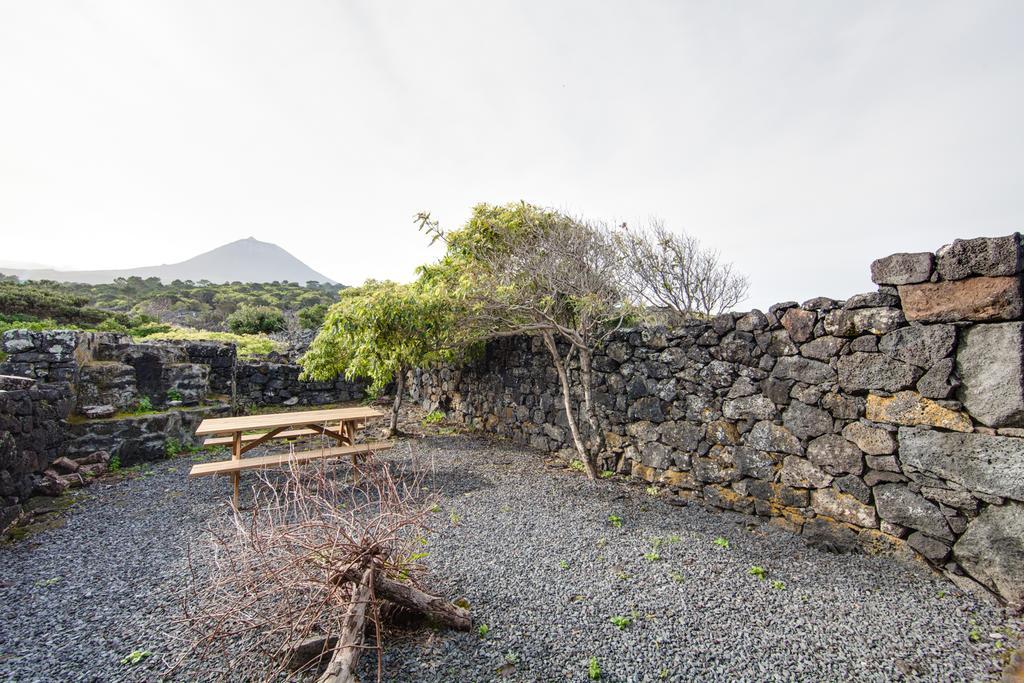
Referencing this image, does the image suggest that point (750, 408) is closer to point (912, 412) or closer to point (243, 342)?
point (912, 412)

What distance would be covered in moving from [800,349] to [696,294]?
873 cm

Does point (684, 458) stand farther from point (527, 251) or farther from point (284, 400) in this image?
point (284, 400)

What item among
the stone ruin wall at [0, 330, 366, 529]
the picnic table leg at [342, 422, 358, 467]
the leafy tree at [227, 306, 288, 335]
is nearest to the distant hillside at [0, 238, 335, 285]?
the leafy tree at [227, 306, 288, 335]

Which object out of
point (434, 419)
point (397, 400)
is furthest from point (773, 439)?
point (434, 419)

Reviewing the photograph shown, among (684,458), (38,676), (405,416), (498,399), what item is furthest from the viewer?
(405,416)

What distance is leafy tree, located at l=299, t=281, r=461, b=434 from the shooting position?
6.11 meters

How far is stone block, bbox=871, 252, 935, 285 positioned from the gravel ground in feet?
7.01

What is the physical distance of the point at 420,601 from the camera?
253 cm

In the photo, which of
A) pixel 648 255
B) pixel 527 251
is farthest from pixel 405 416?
pixel 648 255

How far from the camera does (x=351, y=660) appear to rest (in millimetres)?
2094

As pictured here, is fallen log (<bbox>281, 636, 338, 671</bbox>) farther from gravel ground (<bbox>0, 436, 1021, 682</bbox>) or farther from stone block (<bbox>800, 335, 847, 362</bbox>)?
stone block (<bbox>800, 335, 847, 362</bbox>)

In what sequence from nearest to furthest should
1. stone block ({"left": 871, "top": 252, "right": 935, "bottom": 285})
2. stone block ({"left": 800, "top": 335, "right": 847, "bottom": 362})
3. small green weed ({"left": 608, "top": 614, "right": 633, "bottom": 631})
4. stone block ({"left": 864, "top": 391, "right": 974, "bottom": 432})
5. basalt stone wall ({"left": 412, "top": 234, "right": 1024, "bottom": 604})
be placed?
1. small green weed ({"left": 608, "top": 614, "right": 633, "bottom": 631})
2. basalt stone wall ({"left": 412, "top": 234, "right": 1024, "bottom": 604})
3. stone block ({"left": 864, "top": 391, "right": 974, "bottom": 432})
4. stone block ({"left": 871, "top": 252, "right": 935, "bottom": 285})
5. stone block ({"left": 800, "top": 335, "right": 847, "bottom": 362})

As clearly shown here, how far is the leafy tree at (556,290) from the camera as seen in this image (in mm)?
5496

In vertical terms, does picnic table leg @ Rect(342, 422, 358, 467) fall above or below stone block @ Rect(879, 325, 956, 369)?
below
